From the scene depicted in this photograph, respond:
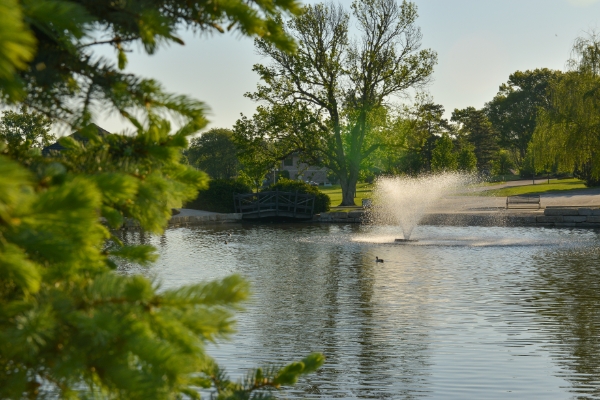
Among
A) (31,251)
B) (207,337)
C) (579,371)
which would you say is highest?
(31,251)

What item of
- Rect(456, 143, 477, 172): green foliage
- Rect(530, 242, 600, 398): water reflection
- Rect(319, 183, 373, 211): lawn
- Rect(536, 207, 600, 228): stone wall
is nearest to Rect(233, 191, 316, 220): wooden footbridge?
Rect(319, 183, 373, 211): lawn

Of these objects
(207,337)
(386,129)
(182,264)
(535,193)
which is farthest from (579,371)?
(535,193)

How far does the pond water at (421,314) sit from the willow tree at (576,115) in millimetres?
15060

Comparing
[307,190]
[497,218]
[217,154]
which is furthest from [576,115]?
[217,154]

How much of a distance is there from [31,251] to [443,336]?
10.4 m

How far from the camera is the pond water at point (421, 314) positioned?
904 centimetres

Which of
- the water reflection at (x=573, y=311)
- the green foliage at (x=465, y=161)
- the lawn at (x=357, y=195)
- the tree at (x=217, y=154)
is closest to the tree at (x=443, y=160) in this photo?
the lawn at (x=357, y=195)

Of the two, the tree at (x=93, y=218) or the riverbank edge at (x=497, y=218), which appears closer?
the tree at (x=93, y=218)

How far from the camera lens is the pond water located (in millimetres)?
9039

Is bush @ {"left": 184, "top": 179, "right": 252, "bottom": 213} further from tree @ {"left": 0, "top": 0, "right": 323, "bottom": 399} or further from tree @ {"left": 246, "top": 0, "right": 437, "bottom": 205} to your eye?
tree @ {"left": 0, "top": 0, "right": 323, "bottom": 399}

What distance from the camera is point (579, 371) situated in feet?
30.6

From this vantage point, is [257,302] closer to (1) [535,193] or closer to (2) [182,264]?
(2) [182,264]

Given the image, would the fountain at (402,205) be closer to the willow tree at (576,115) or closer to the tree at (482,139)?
the willow tree at (576,115)

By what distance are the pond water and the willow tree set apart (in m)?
15.1
